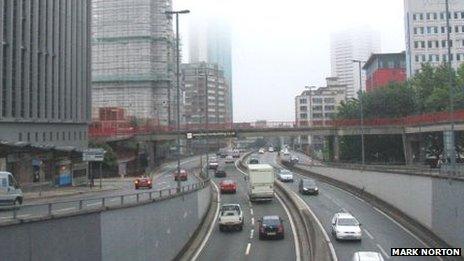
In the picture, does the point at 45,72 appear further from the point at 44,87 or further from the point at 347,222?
the point at 347,222

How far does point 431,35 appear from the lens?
5856 inches

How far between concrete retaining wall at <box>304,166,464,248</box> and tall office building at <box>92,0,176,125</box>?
112 meters

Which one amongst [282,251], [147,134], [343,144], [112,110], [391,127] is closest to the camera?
[282,251]

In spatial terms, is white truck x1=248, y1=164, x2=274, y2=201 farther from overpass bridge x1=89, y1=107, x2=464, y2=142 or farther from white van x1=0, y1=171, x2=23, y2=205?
overpass bridge x1=89, y1=107, x2=464, y2=142

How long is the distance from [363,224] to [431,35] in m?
121

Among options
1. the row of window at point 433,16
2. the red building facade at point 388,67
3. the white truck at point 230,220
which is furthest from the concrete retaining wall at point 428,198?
the red building facade at point 388,67

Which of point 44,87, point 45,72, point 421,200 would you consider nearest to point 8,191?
point 421,200

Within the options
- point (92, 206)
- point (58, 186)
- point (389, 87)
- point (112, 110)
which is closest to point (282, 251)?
→ point (92, 206)

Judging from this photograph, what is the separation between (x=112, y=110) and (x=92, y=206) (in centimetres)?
11320

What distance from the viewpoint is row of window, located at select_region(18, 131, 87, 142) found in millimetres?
60969

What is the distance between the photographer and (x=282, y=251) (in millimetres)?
33250

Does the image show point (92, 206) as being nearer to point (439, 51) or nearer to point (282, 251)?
point (282, 251)

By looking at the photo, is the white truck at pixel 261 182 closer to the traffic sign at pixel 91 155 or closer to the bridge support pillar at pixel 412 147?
the traffic sign at pixel 91 155

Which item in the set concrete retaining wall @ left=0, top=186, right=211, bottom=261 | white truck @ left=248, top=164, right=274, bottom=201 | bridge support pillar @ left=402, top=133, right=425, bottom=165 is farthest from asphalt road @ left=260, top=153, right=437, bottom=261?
bridge support pillar @ left=402, top=133, right=425, bottom=165
